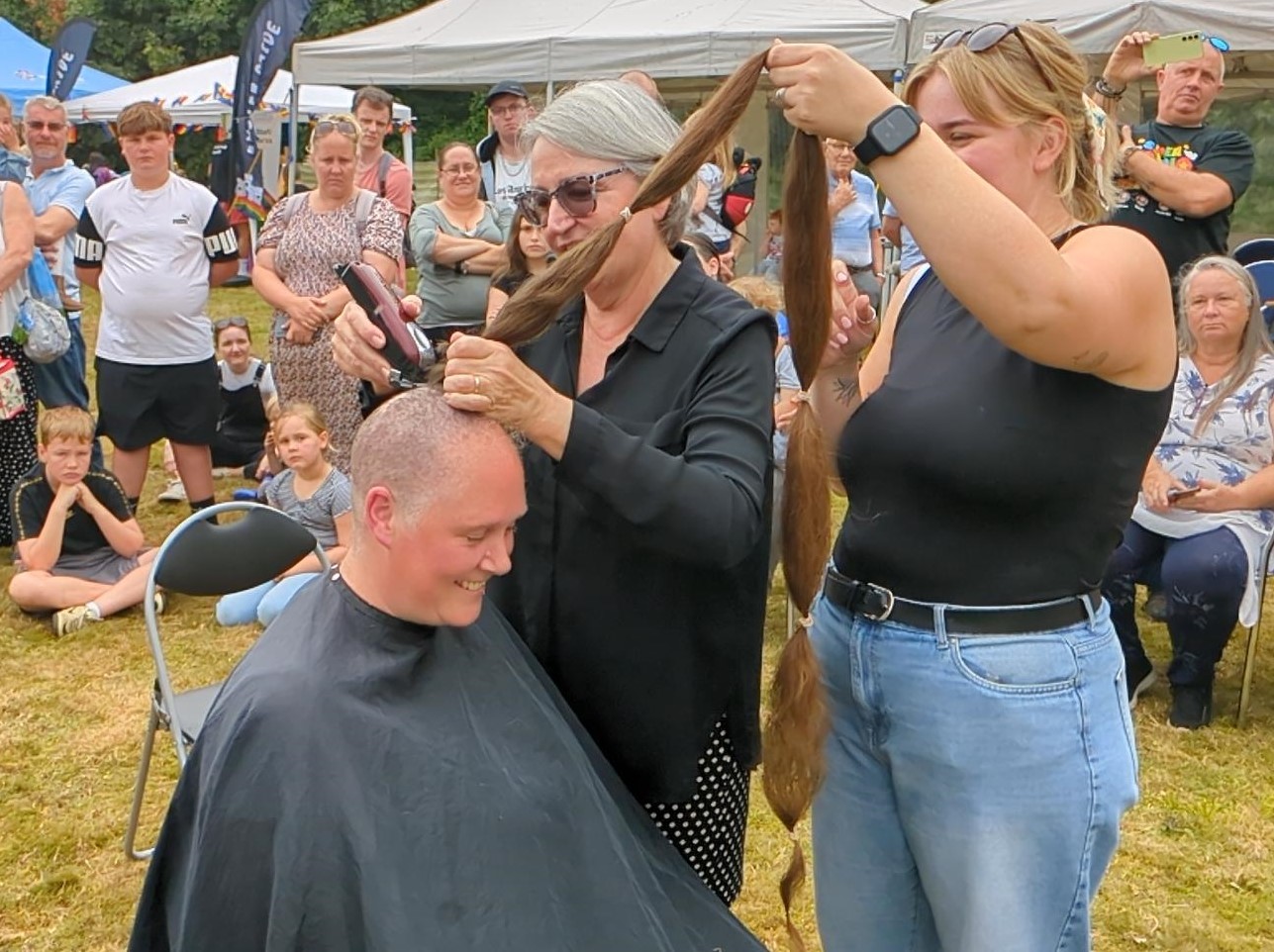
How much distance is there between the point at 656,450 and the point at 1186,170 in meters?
3.74

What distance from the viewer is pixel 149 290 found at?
537 cm

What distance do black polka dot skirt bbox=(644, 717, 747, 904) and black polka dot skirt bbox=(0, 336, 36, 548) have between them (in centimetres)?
442

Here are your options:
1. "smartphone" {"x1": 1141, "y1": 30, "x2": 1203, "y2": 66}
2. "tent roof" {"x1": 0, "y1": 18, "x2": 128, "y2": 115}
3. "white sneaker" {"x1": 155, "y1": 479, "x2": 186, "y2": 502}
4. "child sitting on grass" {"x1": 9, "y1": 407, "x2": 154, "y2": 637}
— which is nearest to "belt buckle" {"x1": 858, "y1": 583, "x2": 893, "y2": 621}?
"smartphone" {"x1": 1141, "y1": 30, "x2": 1203, "y2": 66}

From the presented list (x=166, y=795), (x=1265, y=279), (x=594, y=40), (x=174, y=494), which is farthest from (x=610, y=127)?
(x=594, y=40)

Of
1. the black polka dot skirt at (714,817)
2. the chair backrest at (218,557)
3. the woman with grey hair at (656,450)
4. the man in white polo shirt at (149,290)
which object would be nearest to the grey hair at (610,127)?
the woman with grey hair at (656,450)

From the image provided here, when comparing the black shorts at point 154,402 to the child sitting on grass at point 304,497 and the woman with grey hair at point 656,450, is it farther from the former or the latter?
the woman with grey hair at point 656,450

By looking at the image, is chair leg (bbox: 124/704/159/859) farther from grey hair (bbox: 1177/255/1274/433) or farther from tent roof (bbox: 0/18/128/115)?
tent roof (bbox: 0/18/128/115)

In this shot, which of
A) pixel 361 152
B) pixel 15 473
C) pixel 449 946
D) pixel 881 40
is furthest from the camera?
pixel 881 40

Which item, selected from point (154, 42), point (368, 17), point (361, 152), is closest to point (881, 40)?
→ point (361, 152)

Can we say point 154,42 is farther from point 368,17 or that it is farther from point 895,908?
point 895,908

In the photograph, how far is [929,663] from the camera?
1610 mm

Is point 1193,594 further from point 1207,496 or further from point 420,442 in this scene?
point 420,442

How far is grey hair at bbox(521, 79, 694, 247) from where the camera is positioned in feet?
5.30

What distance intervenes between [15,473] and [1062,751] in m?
5.02
